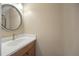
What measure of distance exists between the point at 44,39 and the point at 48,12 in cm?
24

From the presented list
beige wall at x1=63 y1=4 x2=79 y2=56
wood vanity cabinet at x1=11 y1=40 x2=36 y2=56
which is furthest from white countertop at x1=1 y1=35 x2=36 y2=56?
beige wall at x1=63 y1=4 x2=79 y2=56

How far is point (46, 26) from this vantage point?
981mm

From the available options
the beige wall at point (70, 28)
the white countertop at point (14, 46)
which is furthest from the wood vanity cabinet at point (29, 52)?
the beige wall at point (70, 28)

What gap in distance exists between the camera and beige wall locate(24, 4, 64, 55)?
93cm

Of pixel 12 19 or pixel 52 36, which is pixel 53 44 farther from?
pixel 12 19

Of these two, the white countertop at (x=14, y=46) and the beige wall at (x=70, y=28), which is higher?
the beige wall at (x=70, y=28)

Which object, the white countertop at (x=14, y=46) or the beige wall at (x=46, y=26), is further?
the beige wall at (x=46, y=26)

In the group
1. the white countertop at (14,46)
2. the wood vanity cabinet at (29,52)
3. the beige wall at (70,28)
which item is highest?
the beige wall at (70,28)

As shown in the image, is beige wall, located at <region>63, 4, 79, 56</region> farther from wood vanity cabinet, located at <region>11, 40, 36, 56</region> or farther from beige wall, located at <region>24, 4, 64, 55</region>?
wood vanity cabinet, located at <region>11, 40, 36, 56</region>

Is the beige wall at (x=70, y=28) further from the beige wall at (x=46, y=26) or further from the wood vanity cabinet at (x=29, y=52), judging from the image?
the wood vanity cabinet at (x=29, y=52)

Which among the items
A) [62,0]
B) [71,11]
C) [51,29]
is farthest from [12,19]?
[62,0]

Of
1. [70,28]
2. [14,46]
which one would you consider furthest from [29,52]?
[70,28]

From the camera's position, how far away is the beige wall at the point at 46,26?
931mm

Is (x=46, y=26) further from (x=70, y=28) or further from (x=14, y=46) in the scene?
(x=14, y=46)
